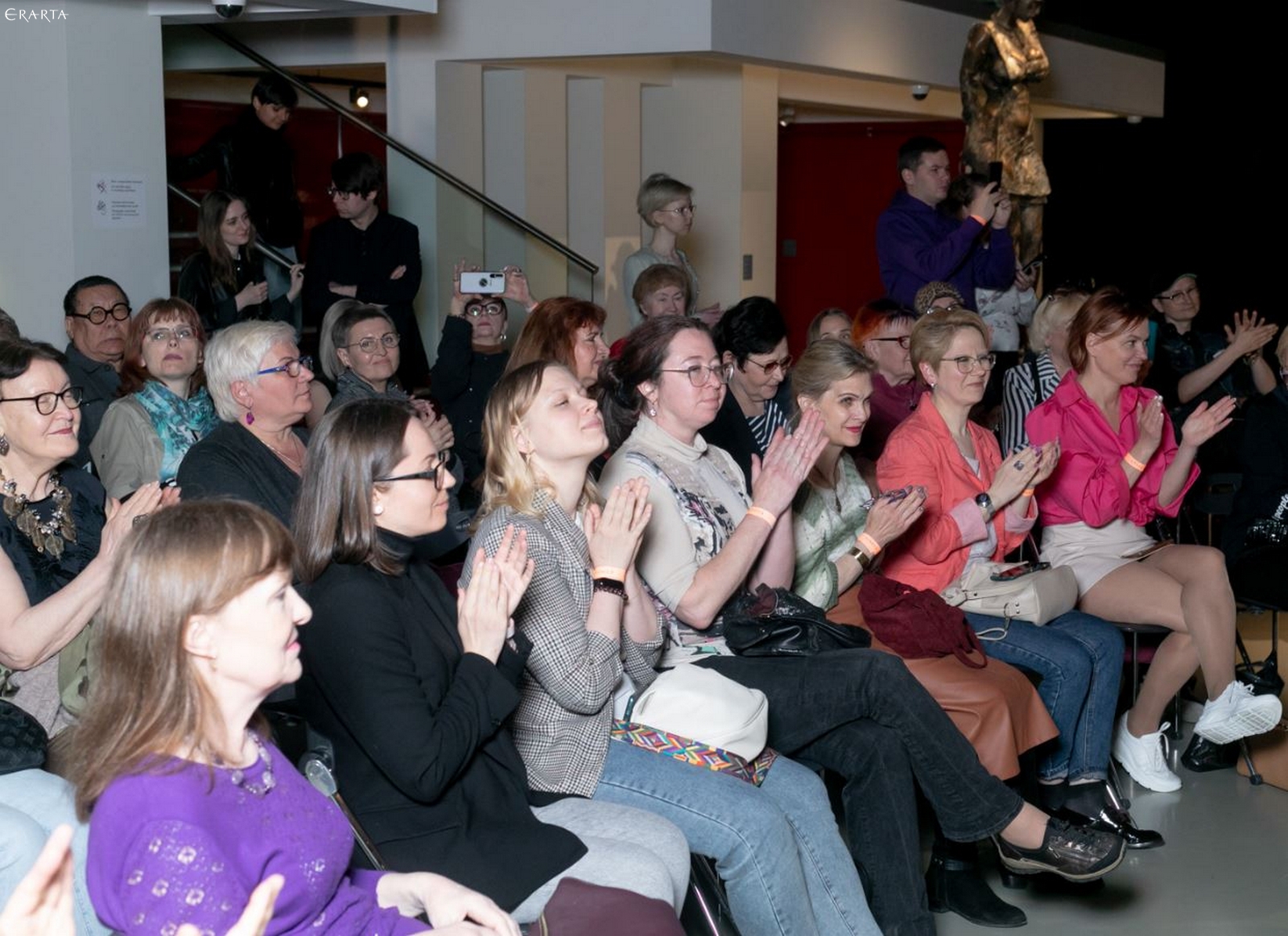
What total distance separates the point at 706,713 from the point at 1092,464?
205 centimetres

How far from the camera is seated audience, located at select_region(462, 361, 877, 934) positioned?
278cm

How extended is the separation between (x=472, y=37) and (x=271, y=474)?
15.1ft

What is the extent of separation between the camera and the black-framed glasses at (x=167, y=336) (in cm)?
435

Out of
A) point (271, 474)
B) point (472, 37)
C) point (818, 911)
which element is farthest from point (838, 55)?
point (818, 911)

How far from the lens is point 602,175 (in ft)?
28.4

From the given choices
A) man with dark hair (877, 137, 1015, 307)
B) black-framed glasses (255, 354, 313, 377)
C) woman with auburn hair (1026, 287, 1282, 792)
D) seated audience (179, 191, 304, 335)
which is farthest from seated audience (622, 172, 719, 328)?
black-framed glasses (255, 354, 313, 377)

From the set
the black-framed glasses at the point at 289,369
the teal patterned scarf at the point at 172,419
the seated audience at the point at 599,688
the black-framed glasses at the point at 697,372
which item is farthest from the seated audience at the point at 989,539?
the teal patterned scarf at the point at 172,419

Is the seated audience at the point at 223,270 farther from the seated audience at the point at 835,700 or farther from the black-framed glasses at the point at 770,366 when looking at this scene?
the seated audience at the point at 835,700

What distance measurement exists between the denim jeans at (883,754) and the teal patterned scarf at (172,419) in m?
1.81

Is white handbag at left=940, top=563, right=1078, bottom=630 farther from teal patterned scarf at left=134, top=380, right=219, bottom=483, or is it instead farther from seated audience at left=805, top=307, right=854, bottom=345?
teal patterned scarf at left=134, top=380, right=219, bottom=483

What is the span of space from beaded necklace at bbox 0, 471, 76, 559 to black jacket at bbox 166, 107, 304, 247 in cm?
410

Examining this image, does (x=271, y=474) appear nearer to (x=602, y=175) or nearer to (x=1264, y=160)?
(x=602, y=175)

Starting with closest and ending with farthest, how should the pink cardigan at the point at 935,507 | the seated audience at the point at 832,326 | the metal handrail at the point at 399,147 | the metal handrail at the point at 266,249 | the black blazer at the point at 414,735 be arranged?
the black blazer at the point at 414,735, the pink cardigan at the point at 935,507, the seated audience at the point at 832,326, the metal handrail at the point at 266,249, the metal handrail at the point at 399,147

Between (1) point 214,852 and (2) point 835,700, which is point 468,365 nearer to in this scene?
(2) point 835,700
